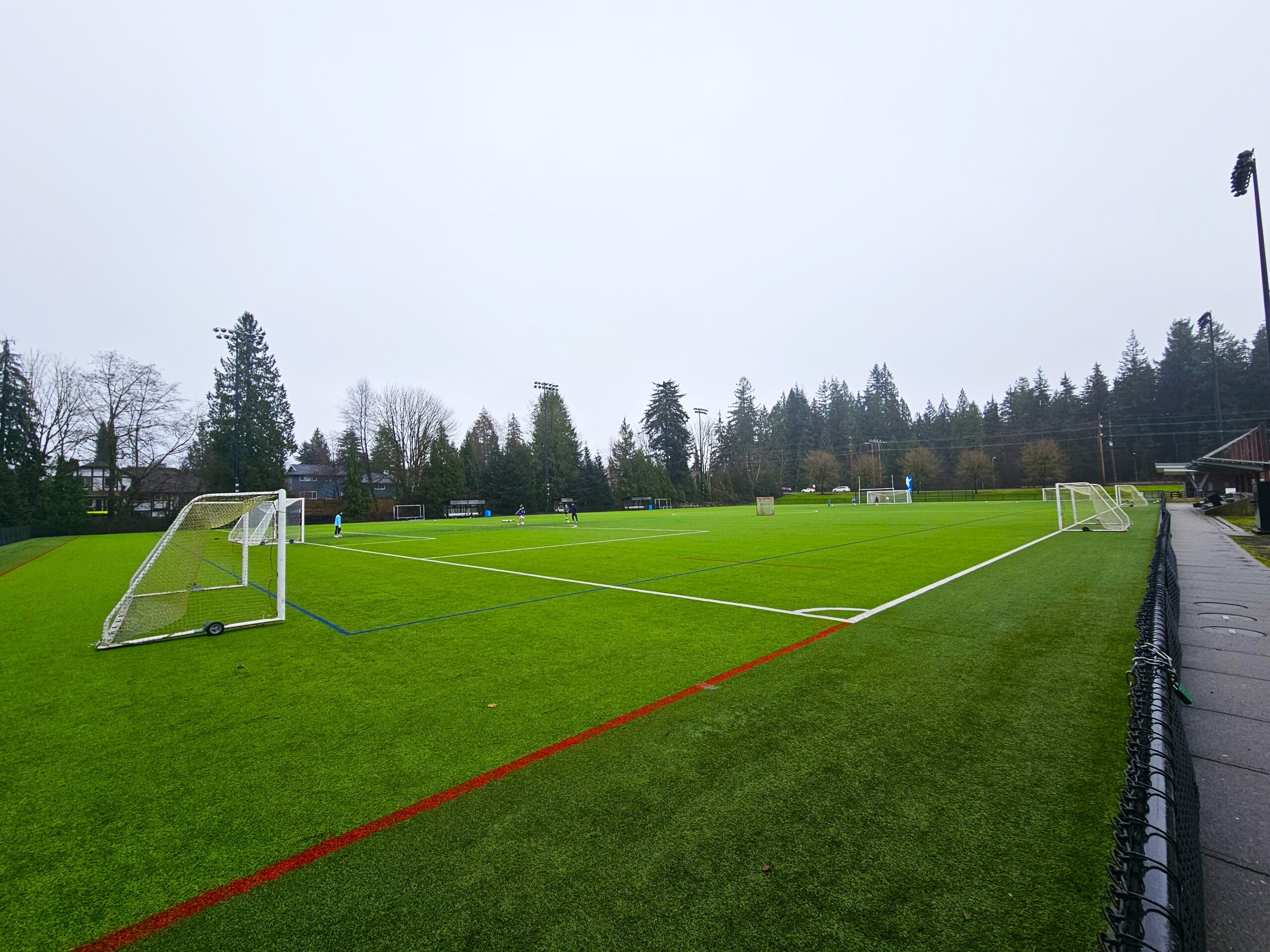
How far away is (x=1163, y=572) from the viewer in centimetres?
655

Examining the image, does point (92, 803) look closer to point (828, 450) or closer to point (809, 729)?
point (809, 729)

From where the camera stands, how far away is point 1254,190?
14.2 m

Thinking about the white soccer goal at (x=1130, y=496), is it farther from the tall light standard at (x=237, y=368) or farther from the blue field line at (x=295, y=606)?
the tall light standard at (x=237, y=368)

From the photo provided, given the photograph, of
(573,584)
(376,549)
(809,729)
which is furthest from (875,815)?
(376,549)

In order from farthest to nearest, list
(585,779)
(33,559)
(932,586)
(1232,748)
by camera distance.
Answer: (33,559)
(932,586)
(1232,748)
(585,779)

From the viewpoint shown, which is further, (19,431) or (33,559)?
(19,431)

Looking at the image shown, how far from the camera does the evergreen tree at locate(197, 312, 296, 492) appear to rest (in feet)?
156

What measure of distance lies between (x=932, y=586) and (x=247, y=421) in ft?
192

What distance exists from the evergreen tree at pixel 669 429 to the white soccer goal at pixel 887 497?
28786 mm

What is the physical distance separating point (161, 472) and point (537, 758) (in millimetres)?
56939

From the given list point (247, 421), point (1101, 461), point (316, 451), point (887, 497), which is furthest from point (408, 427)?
point (1101, 461)

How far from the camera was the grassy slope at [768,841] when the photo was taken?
1.93 m

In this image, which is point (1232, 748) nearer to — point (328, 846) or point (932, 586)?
point (328, 846)

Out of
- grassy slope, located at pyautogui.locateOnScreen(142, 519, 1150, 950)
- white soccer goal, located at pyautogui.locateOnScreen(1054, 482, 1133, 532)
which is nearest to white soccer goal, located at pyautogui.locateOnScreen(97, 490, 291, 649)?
grassy slope, located at pyautogui.locateOnScreen(142, 519, 1150, 950)
